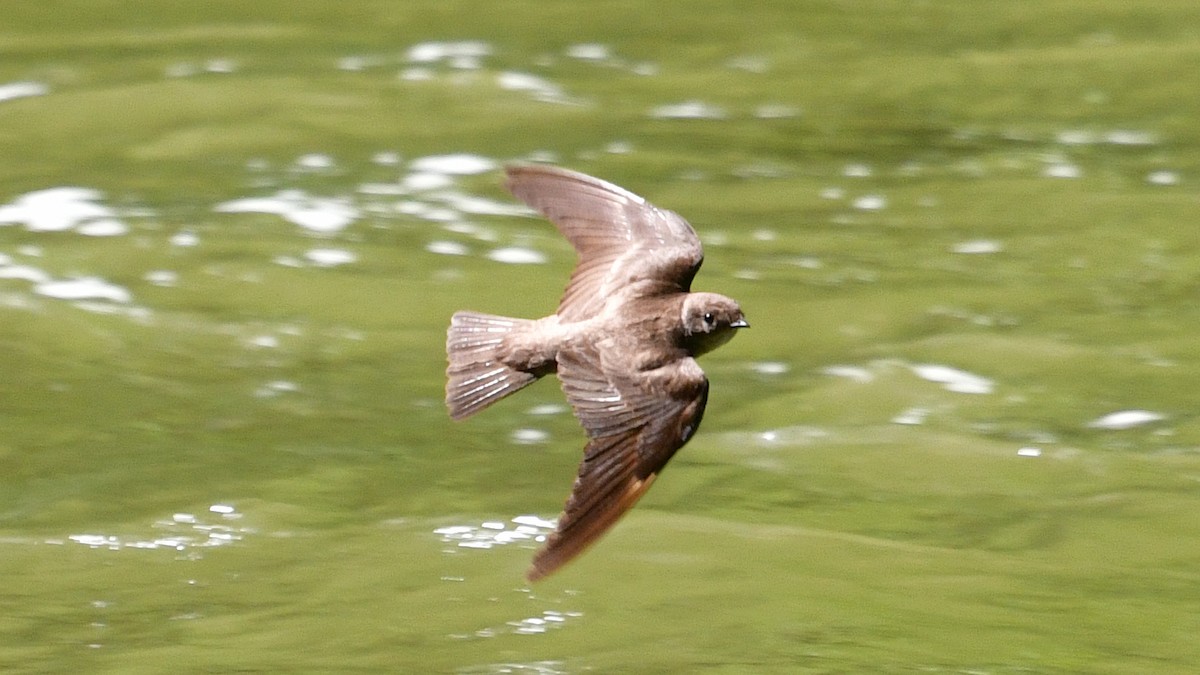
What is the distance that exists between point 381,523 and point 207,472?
2.25 ft

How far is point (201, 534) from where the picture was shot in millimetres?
6203

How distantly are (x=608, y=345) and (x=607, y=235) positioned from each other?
0.67m

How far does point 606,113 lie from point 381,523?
4774 mm

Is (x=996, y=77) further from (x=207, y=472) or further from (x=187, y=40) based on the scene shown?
(x=207, y=472)

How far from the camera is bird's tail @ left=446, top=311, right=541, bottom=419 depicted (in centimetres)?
510

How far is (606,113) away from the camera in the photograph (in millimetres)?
10797

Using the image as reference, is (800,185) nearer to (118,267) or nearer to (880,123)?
(880,123)

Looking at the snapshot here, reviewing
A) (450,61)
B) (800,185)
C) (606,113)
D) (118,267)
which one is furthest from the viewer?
(450,61)

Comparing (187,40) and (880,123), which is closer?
(880,123)

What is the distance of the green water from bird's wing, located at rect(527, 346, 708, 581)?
754mm

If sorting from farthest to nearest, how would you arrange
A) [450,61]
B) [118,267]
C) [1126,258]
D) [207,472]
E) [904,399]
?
[450,61], [1126,258], [118,267], [904,399], [207,472]

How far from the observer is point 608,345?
5.07 metres

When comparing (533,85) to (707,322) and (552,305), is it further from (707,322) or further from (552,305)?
(707,322)

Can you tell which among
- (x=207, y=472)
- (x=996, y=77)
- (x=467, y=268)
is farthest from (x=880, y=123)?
(x=207, y=472)
